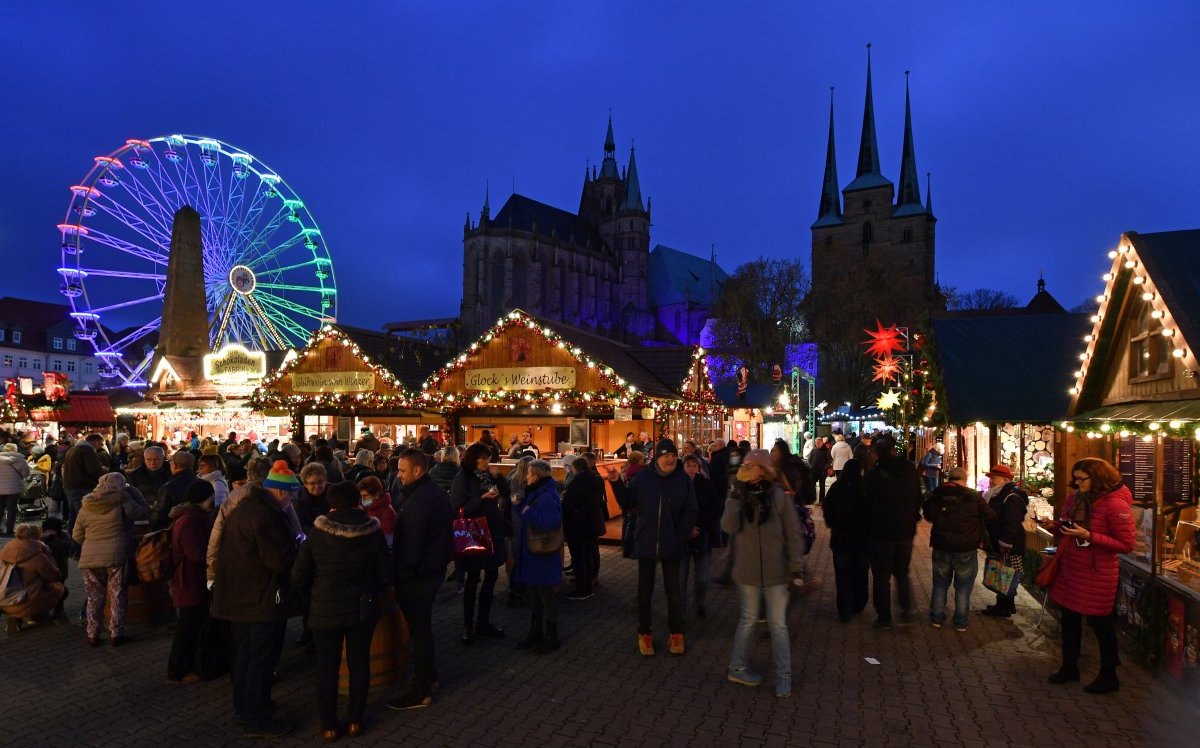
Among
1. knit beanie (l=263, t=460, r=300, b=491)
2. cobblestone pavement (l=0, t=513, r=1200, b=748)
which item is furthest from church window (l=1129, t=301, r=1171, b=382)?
knit beanie (l=263, t=460, r=300, b=491)

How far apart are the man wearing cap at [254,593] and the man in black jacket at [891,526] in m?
5.23

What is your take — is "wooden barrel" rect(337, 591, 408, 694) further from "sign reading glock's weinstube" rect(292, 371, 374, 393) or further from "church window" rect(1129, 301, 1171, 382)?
"sign reading glock's weinstube" rect(292, 371, 374, 393)

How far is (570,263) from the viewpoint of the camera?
8200 centimetres

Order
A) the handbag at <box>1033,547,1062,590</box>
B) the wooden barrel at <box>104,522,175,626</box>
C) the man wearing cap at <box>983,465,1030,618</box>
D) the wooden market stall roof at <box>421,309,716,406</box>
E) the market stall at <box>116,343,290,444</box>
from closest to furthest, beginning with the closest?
the handbag at <box>1033,547,1062,590</box>, the wooden barrel at <box>104,522,175,626</box>, the man wearing cap at <box>983,465,1030,618</box>, the wooden market stall roof at <box>421,309,716,406</box>, the market stall at <box>116,343,290,444</box>

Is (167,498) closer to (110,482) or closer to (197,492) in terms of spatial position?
(110,482)

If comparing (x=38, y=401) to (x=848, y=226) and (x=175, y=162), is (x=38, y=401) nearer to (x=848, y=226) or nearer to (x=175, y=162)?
(x=175, y=162)

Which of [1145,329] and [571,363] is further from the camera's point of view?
[571,363]

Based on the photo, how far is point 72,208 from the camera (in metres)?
27.8

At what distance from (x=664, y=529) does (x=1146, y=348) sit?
5.58 metres

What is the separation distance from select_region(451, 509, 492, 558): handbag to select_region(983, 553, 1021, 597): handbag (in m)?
5.25

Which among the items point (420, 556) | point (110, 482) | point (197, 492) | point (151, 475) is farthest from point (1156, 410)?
point (151, 475)

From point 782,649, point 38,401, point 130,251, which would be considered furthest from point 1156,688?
point 130,251

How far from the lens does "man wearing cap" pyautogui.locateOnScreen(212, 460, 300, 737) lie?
4.75 meters

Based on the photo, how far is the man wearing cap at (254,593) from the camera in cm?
475
